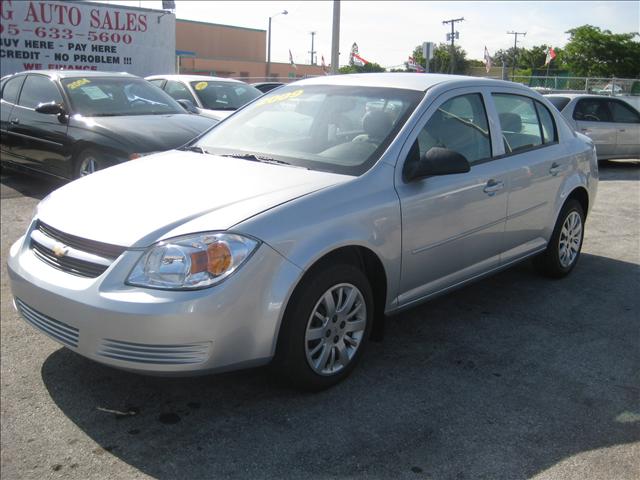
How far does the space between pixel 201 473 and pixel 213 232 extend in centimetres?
103

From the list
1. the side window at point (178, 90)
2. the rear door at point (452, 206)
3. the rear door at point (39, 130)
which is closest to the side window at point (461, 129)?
the rear door at point (452, 206)

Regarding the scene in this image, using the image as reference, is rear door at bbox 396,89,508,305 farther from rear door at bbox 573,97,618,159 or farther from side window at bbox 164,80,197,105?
rear door at bbox 573,97,618,159

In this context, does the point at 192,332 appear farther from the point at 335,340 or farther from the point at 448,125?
the point at 448,125

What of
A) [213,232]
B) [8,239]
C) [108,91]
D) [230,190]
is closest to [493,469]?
[213,232]

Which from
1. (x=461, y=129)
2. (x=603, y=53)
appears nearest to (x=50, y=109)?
(x=461, y=129)

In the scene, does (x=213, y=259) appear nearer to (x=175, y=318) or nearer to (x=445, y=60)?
(x=175, y=318)

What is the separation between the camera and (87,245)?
3172mm

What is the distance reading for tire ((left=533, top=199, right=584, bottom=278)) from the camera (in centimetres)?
536

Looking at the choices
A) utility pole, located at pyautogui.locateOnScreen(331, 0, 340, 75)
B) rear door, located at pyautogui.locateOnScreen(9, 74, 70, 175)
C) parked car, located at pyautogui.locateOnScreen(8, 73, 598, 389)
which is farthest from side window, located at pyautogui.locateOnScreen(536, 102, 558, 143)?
utility pole, located at pyautogui.locateOnScreen(331, 0, 340, 75)

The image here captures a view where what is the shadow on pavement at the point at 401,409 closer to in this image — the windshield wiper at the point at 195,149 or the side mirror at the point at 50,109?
the windshield wiper at the point at 195,149

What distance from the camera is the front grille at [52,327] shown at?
310 centimetres

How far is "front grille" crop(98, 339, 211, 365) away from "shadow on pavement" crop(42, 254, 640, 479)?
1.21ft

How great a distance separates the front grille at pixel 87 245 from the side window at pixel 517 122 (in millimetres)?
2833

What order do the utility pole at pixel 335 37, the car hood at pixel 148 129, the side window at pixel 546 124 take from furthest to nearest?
the utility pole at pixel 335 37, the car hood at pixel 148 129, the side window at pixel 546 124
